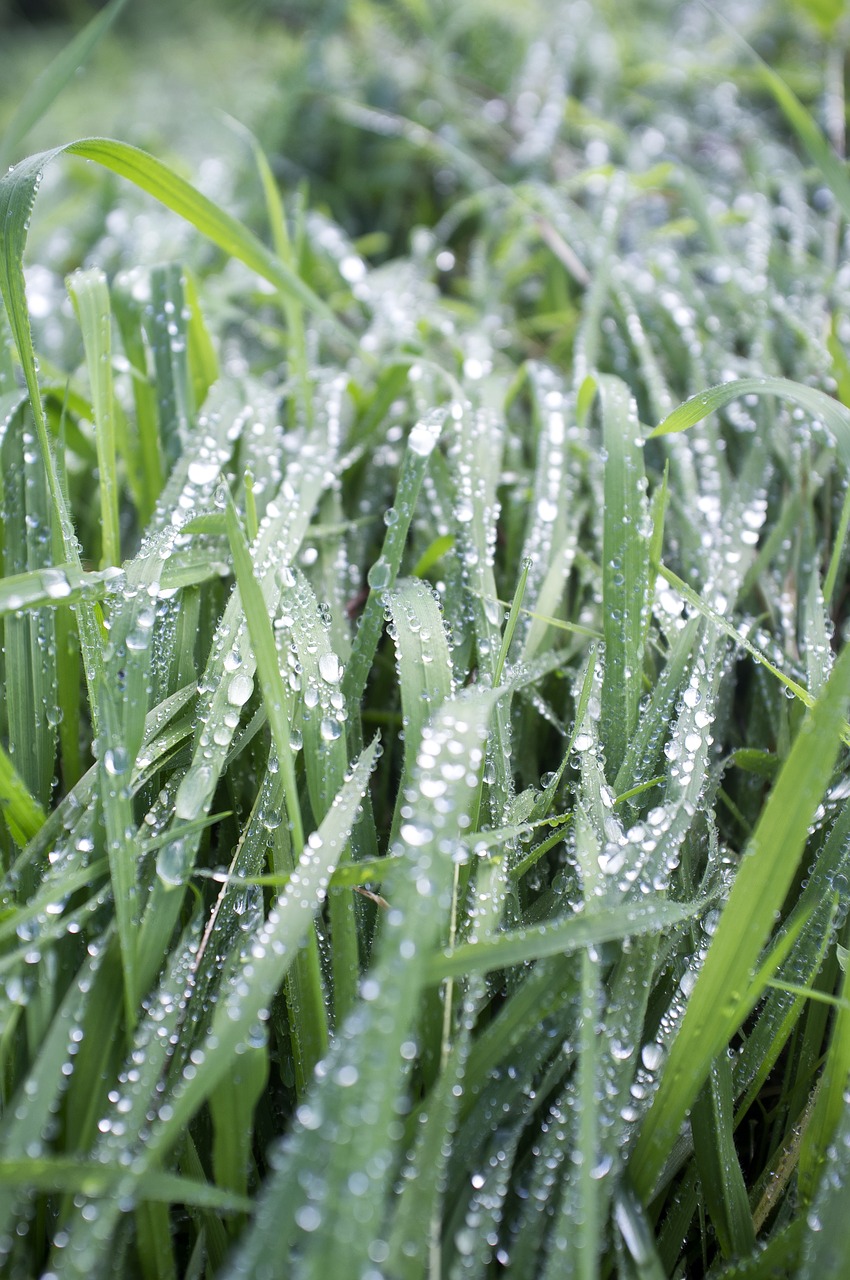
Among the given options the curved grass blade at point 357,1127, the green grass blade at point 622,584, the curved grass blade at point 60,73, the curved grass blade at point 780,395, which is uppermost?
the curved grass blade at point 60,73

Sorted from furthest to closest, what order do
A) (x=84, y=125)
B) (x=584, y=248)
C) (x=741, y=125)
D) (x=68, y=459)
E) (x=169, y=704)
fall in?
1. (x=84, y=125)
2. (x=741, y=125)
3. (x=584, y=248)
4. (x=68, y=459)
5. (x=169, y=704)

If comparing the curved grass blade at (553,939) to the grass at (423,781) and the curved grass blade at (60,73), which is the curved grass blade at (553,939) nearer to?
the grass at (423,781)

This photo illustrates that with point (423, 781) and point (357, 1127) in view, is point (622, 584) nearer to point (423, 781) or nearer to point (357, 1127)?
point (423, 781)

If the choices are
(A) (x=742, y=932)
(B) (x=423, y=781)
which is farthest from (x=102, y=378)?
(A) (x=742, y=932)

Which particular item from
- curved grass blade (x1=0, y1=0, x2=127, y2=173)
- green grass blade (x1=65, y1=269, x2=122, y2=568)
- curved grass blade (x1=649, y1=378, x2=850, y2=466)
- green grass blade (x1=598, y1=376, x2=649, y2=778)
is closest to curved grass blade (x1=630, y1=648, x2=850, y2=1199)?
green grass blade (x1=598, y1=376, x2=649, y2=778)

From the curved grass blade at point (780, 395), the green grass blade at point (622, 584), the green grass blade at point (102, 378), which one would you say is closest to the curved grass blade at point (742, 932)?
the green grass blade at point (622, 584)

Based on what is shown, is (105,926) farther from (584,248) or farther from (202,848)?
(584,248)

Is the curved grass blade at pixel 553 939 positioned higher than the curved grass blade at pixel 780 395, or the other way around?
the curved grass blade at pixel 780 395

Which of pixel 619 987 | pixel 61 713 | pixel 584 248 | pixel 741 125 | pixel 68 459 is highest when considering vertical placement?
pixel 741 125

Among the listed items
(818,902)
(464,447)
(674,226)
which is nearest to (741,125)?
(674,226)
